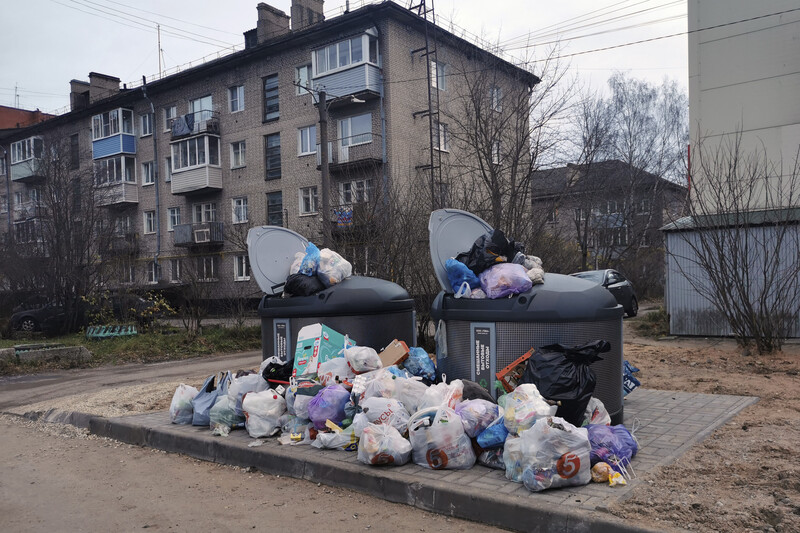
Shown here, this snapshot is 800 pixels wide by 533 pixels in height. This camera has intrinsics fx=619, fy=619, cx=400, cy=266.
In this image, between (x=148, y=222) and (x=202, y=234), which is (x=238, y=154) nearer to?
(x=202, y=234)

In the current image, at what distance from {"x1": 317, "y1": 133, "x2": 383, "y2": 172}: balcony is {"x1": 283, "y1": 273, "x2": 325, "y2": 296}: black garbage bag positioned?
59.5 ft

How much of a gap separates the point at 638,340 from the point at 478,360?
9382 millimetres

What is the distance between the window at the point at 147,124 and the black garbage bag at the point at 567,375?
35.9 m

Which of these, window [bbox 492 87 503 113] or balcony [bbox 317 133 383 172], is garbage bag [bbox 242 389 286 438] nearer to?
window [bbox 492 87 503 113]

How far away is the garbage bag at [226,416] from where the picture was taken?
6.23 metres

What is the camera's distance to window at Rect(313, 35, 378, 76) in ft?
85.1

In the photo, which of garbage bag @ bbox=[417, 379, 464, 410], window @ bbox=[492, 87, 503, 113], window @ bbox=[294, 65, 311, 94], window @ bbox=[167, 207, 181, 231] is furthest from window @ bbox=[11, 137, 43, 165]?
garbage bag @ bbox=[417, 379, 464, 410]

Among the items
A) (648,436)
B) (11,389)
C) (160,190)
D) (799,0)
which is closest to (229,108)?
(160,190)

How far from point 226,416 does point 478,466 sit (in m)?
2.80

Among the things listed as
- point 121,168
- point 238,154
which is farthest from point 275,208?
point 121,168

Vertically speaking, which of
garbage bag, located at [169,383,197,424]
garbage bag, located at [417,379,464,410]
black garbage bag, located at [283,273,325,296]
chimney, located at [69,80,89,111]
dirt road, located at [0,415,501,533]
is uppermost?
chimney, located at [69,80,89,111]

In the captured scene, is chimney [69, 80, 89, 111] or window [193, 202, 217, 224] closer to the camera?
window [193, 202, 217, 224]

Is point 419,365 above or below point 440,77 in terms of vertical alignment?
below

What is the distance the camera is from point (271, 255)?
7.99 metres
